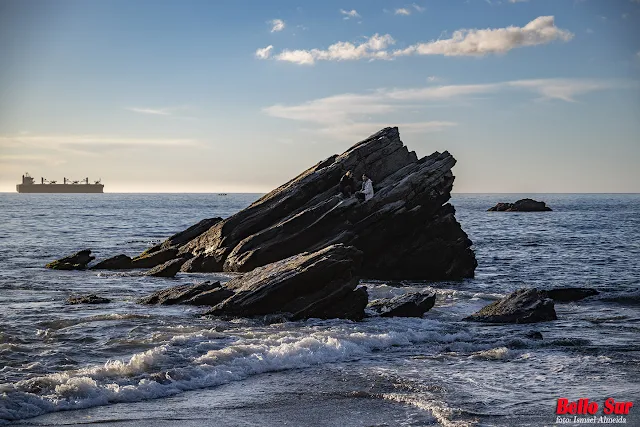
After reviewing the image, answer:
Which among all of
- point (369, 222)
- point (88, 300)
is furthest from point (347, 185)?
point (88, 300)

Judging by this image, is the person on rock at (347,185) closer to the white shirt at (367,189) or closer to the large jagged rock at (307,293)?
the white shirt at (367,189)

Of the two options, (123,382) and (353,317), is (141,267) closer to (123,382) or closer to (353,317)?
(353,317)

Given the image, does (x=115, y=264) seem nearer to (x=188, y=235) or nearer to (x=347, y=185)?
(x=188, y=235)

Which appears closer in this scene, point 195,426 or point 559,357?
point 195,426

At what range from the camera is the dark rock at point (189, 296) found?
27.7 metres

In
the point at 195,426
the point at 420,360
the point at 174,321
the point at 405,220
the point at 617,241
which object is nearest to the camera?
the point at 195,426

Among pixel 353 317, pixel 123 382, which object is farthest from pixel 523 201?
pixel 123 382

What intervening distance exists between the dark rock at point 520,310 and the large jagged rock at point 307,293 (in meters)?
4.95

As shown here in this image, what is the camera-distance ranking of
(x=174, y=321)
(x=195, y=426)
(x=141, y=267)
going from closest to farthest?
(x=195, y=426), (x=174, y=321), (x=141, y=267)

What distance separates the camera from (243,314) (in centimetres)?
2527

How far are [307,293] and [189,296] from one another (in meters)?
5.96

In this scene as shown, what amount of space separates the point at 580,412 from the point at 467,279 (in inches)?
1037

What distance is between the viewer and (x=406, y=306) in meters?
26.3

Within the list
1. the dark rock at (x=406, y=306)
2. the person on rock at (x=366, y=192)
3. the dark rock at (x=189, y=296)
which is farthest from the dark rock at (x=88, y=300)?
the person on rock at (x=366, y=192)
